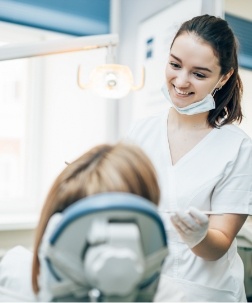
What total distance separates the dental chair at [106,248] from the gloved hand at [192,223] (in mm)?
276

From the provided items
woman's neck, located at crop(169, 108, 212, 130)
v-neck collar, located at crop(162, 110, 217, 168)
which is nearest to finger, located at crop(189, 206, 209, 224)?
v-neck collar, located at crop(162, 110, 217, 168)

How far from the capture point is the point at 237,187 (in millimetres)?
1277

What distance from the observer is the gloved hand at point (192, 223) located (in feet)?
2.93

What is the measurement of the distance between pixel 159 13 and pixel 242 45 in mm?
810

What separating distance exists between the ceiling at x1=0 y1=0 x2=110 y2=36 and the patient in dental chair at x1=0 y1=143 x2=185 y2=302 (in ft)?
6.49

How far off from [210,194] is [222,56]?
16.9 inches

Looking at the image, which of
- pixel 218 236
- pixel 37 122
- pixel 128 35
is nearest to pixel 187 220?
pixel 218 236

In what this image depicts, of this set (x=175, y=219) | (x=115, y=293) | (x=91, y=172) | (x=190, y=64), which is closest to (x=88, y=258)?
(x=115, y=293)

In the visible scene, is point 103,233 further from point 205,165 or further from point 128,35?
point 128,35

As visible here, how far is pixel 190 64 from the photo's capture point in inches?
51.3

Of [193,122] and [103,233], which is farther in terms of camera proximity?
[193,122]

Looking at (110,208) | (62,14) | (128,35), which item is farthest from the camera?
(128,35)

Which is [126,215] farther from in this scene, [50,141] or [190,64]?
[50,141]

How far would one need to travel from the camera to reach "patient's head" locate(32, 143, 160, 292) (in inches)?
27.0
